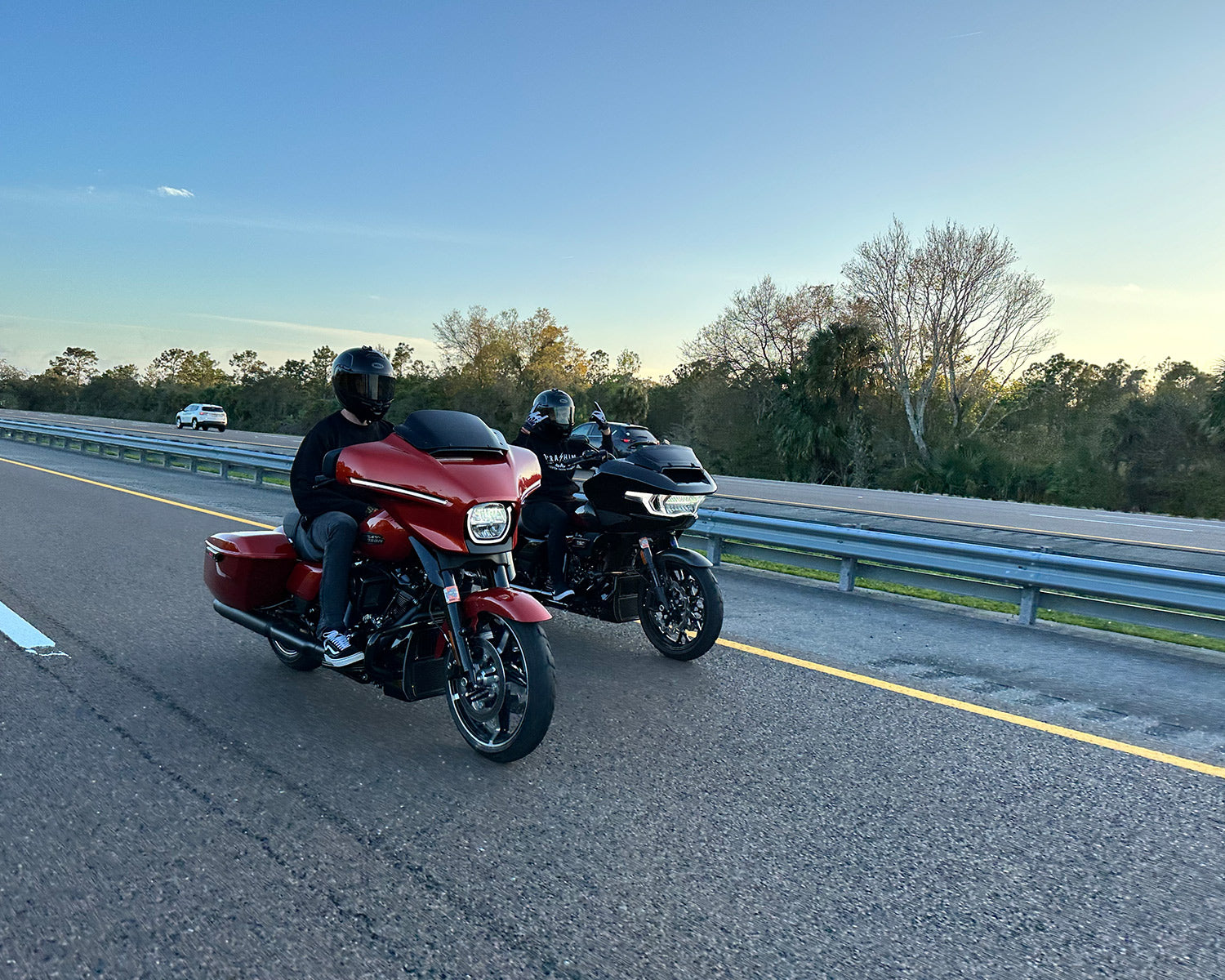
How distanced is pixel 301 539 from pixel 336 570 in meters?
0.63

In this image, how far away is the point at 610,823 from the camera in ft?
11.8

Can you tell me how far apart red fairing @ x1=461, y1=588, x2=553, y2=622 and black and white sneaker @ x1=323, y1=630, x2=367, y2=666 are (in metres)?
0.62

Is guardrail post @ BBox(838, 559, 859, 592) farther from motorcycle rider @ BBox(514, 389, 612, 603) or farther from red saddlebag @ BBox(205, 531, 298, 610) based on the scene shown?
red saddlebag @ BBox(205, 531, 298, 610)

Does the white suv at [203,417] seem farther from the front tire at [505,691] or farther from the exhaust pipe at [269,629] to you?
the front tire at [505,691]

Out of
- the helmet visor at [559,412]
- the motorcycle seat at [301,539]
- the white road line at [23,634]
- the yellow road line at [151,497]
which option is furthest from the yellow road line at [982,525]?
the white road line at [23,634]

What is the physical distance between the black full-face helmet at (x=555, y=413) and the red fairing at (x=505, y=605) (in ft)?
8.69

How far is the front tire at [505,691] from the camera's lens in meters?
3.95

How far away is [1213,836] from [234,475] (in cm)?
2295

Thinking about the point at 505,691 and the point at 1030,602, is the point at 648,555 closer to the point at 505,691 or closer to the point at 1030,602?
the point at 505,691

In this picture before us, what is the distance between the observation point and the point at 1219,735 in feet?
16.9

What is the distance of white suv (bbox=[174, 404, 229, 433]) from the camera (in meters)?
56.3

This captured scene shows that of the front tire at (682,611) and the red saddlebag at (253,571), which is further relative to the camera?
the front tire at (682,611)

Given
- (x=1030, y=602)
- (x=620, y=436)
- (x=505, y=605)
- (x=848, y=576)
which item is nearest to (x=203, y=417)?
(x=848, y=576)

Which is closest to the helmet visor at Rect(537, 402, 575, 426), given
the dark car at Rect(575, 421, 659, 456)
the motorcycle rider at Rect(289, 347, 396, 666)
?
the dark car at Rect(575, 421, 659, 456)
